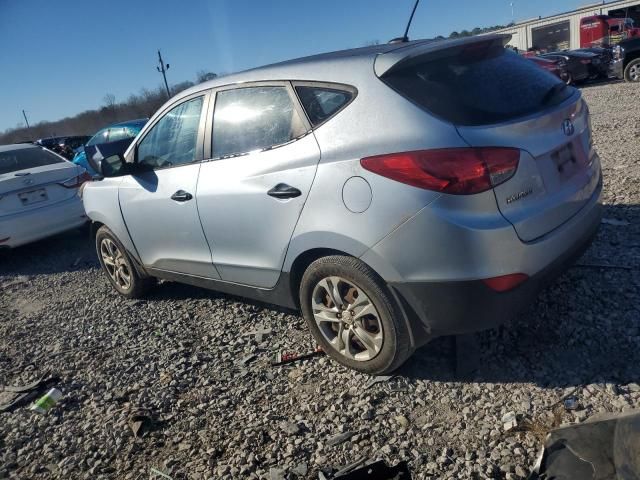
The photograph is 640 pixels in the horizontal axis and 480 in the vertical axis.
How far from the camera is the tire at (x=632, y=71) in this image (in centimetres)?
1588

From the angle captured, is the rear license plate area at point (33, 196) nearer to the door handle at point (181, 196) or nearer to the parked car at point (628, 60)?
the door handle at point (181, 196)

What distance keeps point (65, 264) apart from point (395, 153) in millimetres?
5898

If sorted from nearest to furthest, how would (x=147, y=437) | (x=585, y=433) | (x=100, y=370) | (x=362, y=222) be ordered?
1. (x=585, y=433)
2. (x=362, y=222)
3. (x=147, y=437)
4. (x=100, y=370)

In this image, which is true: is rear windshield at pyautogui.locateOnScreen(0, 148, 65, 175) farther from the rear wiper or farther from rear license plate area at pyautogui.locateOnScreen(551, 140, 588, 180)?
rear license plate area at pyautogui.locateOnScreen(551, 140, 588, 180)

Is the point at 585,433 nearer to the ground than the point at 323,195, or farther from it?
nearer to the ground

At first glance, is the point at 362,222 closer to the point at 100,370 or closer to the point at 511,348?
the point at 511,348

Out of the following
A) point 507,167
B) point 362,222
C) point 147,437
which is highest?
point 507,167

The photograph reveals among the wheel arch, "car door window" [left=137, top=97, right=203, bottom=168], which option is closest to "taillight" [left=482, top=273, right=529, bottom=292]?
the wheel arch

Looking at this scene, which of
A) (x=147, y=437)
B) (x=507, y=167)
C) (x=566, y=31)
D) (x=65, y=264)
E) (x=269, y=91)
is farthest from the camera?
(x=566, y=31)

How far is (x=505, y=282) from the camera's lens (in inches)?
95.6

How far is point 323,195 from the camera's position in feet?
8.96

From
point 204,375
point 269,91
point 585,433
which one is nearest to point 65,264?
point 204,375

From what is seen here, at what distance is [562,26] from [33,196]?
59.8 meters

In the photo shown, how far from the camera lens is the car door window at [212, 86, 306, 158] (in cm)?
304
